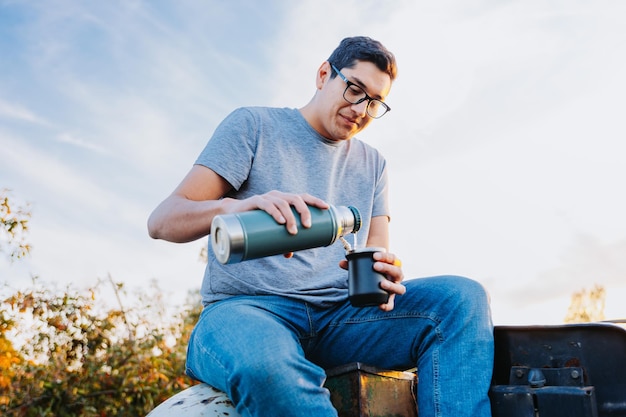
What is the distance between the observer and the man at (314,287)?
1.57 m

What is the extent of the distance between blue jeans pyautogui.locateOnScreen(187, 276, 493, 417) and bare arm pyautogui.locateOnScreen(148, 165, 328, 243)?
25 cm

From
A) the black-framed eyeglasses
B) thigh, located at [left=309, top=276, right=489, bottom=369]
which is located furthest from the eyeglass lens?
thigh, located at [left=309, top=276, right=489, bottom=369]

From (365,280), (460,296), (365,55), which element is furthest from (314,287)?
(365,55)

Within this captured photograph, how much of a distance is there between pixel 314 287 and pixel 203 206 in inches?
18.1

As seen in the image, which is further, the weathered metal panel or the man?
the weathered metal panel

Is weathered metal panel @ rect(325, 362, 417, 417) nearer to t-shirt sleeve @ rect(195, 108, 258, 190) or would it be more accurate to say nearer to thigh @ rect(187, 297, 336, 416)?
thigh @ rect(187, 297, 336, 416)

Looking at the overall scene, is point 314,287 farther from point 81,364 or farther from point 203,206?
point 81,364

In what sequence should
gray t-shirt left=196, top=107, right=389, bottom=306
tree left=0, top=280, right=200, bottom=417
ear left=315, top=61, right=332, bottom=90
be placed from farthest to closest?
tree left=0, top=280, right=200, bottom=417 → ear left=315, top=61, right=332, bottom=90 → gray t-shirt left=196, top=107, right=389, bottom=306

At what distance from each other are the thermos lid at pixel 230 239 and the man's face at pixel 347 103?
0.91m

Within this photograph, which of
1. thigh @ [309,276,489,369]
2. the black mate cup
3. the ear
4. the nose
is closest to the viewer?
the black mate cup

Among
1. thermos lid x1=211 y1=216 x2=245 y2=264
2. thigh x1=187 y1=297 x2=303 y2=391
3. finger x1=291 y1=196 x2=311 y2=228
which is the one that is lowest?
thigh x1=187 y1=297 x2=303 y2=391

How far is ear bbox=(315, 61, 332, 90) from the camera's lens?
2.46 m

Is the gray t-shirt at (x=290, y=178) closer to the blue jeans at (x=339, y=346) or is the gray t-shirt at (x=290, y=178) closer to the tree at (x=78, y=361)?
the blue jeans at (x=339, y=346)

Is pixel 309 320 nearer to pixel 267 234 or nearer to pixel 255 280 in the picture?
pixel 255 280
